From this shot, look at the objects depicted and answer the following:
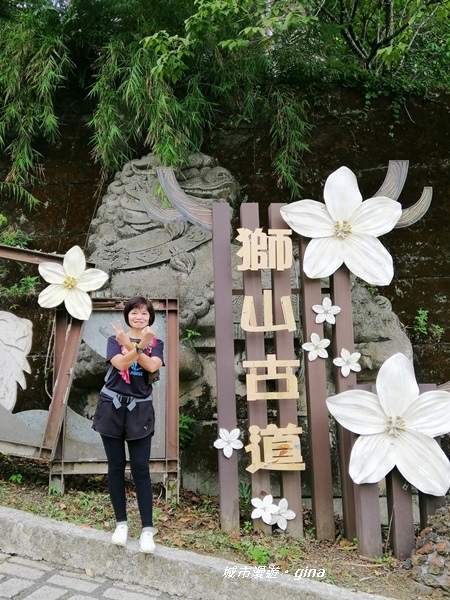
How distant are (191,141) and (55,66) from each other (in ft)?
5.56

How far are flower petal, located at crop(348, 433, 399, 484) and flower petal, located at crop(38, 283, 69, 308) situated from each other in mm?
2284

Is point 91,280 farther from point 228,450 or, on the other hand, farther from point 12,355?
point 228,450

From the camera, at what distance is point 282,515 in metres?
3.46

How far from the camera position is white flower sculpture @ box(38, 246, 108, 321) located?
4020mm

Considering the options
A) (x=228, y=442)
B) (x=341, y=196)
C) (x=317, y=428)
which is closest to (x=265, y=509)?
(x=228, y=442)

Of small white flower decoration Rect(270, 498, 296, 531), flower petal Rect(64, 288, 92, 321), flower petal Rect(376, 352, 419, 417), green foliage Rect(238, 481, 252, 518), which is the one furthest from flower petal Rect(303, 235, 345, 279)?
green foliage Rect(238, 481, 252, 518)

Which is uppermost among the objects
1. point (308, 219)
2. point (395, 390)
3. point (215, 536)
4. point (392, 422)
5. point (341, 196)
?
point (341, 196)

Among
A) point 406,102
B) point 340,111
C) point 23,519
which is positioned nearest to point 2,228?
point 23,519

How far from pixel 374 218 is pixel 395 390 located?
1190 mm

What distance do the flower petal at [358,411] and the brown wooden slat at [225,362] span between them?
0.68 meters

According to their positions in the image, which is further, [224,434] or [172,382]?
[172,382]

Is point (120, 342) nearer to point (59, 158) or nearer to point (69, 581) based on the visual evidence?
point (69, 581)

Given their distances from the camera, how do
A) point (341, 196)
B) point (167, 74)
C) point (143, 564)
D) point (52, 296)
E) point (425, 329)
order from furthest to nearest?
point (425, 329)
point (167, 74)
point (52, 296)
point (341, 196)
point (143, 564)

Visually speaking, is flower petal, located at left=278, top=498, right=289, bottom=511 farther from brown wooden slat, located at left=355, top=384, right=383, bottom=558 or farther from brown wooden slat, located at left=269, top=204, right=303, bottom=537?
brown wooden slat, located at left=355, top=384, right=383, bottom=558
